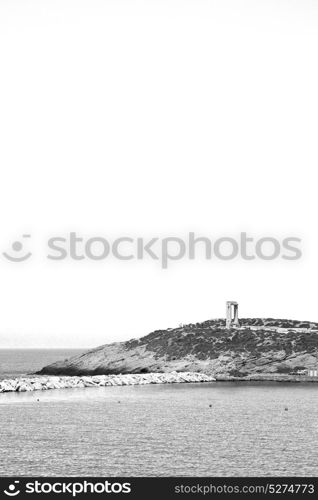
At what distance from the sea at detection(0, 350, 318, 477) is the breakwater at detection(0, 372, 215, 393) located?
22.3 ft

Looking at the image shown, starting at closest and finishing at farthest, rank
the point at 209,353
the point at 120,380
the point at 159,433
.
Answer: the point at 159,433, the point at 120,380, the point at 209,353

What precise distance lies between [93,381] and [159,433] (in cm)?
6325

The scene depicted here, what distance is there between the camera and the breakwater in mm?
124875

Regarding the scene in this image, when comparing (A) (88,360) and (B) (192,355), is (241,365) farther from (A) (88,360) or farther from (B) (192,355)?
(A) (88,360)

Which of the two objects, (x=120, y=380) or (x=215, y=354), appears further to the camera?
(x=215, y=354)

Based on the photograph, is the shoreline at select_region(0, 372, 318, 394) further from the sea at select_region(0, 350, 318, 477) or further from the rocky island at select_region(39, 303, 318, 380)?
the sea at select_region(0, 350, 318, 477)

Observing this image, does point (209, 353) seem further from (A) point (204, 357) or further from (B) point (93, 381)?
(B) point (93, 381)

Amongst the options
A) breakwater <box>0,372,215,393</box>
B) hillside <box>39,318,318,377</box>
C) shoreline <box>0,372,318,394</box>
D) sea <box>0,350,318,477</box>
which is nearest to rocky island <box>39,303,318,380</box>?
hillside <box>39,318,318,377</box>

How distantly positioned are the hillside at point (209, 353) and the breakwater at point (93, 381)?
8256 millimetres

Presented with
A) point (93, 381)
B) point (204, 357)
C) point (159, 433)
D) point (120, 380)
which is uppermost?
point (204, 357)

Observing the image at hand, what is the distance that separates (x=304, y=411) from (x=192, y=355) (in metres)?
65.9

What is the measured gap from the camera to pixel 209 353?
6235 inches

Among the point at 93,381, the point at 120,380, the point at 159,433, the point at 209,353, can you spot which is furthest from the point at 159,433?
the point at 209,353

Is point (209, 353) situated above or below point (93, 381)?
above
